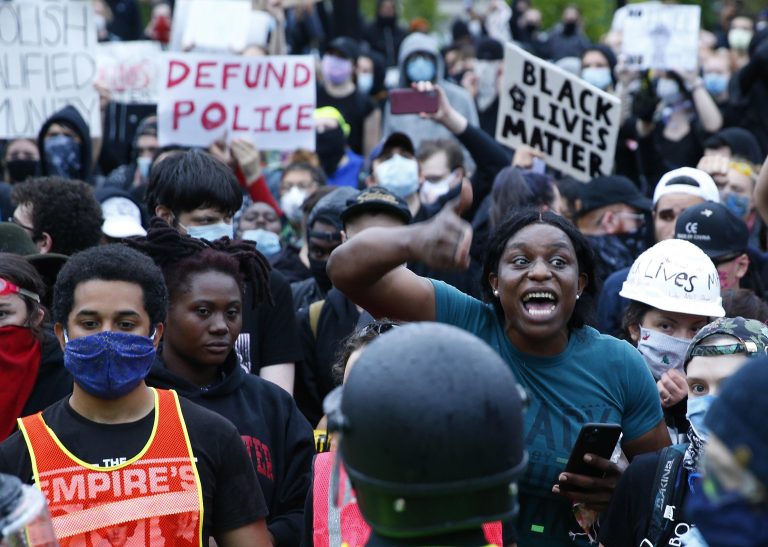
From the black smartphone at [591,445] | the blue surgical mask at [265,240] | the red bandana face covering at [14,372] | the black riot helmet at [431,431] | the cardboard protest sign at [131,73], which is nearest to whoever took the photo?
the black riot helmet at [431,431]

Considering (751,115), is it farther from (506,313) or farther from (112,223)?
(506,313)

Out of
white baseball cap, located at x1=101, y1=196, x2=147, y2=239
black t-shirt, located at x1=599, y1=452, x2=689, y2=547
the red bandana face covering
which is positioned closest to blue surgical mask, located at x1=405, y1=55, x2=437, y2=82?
white baseball cap, located at x1=101, y1=196, x2=147, y2=239

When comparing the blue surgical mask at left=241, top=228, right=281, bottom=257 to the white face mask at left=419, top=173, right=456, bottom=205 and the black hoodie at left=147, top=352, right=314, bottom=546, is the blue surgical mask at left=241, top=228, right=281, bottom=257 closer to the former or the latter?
the white face mask at left=419, top=173, right=456, bottom=205

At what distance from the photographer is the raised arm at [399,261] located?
10.4 ft

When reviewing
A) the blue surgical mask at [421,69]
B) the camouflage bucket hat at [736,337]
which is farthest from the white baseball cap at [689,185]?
the blue surgical mask at [421,69]

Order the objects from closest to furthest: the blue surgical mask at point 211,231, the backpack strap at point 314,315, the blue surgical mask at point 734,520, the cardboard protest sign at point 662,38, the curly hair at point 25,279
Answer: the blue surgical mask at point 734,520 < the curly hair at point 25,279 < the blue surgical mask at point 211,231 < the backpack strap at point 314,315 < the cardboard protest sign at point 662,38

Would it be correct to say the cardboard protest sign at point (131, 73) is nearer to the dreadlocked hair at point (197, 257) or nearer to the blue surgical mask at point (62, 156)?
the blue surgical mask at point (62, 156)

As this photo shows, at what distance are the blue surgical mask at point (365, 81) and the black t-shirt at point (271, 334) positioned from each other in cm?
930

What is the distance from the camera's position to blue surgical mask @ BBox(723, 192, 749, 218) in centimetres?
861

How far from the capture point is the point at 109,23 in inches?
724

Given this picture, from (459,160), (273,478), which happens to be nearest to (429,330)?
(273,478)

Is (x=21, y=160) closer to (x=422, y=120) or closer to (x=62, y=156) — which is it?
(x=62, y=156)

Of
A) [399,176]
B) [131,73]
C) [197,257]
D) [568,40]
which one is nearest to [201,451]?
[197,257]

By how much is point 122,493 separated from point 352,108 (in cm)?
959
